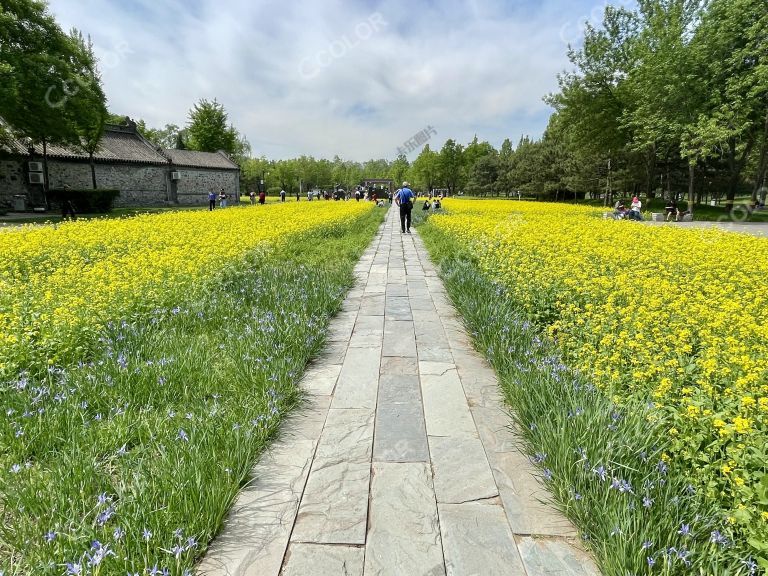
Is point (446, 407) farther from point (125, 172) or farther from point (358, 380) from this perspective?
point (125, 172)

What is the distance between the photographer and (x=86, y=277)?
6.15 meters

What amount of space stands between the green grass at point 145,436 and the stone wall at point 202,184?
139 feet

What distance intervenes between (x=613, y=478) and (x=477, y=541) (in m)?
0.81

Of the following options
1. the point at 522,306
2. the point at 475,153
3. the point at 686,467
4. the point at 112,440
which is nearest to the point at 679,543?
the point at 686,467

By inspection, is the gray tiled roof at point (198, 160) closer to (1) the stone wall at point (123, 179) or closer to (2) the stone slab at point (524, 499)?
(1) the stone wall at point (123, 179)

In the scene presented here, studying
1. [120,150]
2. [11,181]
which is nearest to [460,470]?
[11,181]

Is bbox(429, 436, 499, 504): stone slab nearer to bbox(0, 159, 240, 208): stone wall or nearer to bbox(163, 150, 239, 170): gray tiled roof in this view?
bbox(0, 159, 240, 208): stone wall

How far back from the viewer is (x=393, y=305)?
676cm

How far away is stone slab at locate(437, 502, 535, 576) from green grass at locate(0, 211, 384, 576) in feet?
4.04

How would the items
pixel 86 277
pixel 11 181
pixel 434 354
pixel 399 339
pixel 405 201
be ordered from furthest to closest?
1. pixel 11 181
2. pixel 405 201
3. pixel 86 277
4. pixel 399 339
5. pixel 434 354

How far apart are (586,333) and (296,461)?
3129 millimetres

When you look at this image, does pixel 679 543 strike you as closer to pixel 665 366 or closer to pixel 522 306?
pixel 665 366

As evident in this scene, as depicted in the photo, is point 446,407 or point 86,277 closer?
point 446,407

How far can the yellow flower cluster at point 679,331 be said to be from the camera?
2.25 metres
